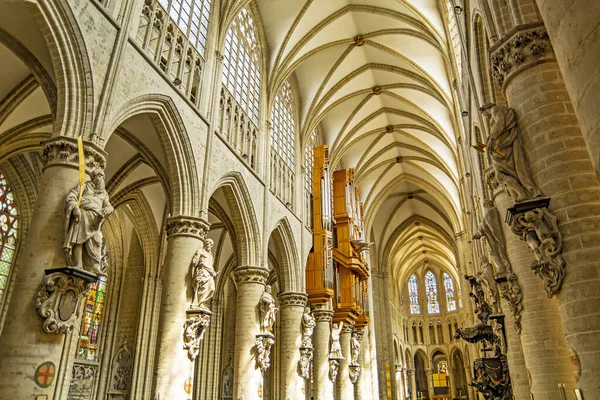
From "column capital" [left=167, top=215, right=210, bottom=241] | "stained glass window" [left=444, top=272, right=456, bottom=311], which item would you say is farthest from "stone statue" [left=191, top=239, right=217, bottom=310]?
"stained glass window" [left=444, top=272, right=456, bottom=311]

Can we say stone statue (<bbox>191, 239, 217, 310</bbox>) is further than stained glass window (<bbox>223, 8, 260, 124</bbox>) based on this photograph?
No

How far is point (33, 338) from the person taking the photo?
6.43 meters

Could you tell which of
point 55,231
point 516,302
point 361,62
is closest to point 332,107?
point 361,62

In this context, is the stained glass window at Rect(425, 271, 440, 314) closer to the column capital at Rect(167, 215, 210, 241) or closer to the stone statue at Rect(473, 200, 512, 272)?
the stone statue at Rect(473, 200, 512, 272)

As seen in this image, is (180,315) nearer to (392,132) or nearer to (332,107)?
(332,107)

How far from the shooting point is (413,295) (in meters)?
49.2

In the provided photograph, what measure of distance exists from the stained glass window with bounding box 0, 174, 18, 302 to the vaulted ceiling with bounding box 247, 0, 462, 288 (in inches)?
368

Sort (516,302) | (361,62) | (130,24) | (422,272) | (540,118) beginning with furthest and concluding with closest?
1. (422,272)
2. (361,62)
3. (130,24)
4. (516,302)
5. (540,118)

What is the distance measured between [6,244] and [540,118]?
1447 centimetres

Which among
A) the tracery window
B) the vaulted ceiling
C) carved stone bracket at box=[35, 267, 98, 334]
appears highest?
the vaulted ceiling

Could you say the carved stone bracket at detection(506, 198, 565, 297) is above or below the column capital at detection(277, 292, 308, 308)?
Result: below

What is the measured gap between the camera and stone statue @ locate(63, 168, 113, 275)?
273 inches

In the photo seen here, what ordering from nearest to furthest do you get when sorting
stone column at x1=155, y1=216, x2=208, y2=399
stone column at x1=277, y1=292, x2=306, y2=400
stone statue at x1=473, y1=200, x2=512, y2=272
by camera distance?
stone statue at x1=473, y1=200, x2=512, y2=272 < stone column at x1=155, y1=216, x2=208, y2=399 < stone column at x1=277, y1=292, x2=306, y2=400

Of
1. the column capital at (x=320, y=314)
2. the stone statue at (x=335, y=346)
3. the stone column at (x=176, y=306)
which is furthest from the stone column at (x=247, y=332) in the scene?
the stone statue at (x=335, y=346)
